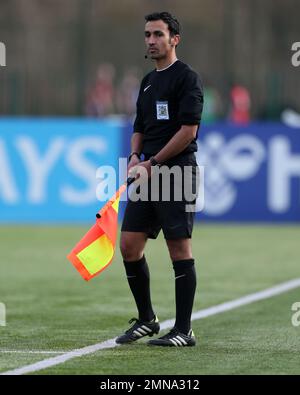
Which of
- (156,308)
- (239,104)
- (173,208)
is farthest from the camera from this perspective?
(239,104)

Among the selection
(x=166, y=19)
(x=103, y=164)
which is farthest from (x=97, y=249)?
(x=103, y=164)

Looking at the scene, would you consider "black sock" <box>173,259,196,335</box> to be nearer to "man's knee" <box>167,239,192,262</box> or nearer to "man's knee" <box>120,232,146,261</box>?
"man's knee" <box>167,239,192,262</box>

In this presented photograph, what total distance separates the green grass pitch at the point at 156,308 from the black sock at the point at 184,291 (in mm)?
234

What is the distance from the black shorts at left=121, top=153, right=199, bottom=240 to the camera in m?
8.74

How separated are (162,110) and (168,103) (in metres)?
0.07

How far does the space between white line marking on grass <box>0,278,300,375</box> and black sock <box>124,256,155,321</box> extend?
1.01ft

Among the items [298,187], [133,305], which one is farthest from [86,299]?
[298,187]

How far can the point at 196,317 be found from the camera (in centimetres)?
1050

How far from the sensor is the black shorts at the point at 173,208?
8742mm

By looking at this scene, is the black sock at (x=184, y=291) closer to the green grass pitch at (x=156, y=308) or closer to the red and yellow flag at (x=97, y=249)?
the green grass pitch at (x=156, y=308)

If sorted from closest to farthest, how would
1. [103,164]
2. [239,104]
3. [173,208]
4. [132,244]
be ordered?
[173,208]
[132,244]
[103,164]
[239,104]
